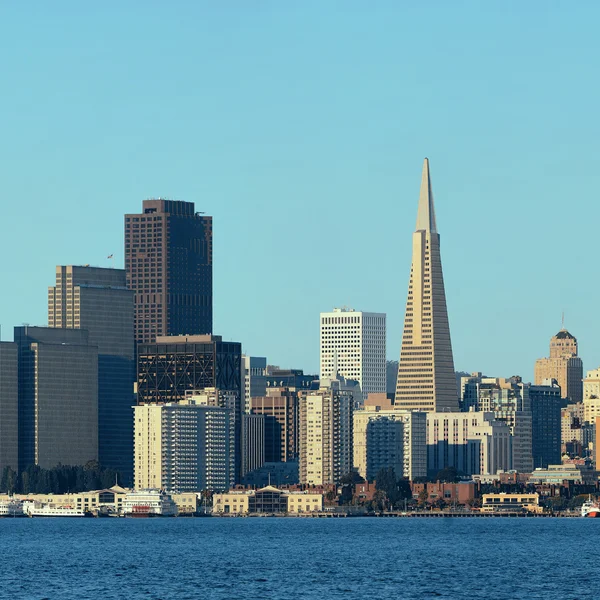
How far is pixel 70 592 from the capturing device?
573 ft

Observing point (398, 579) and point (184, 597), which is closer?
point (184, 597)

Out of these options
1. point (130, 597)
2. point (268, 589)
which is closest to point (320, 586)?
point (268, 589)

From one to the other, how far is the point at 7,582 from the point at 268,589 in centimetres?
2579

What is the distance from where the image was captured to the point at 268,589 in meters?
177

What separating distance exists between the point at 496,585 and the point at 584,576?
13.7 metres

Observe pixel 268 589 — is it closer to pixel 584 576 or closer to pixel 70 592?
pixel 70 592

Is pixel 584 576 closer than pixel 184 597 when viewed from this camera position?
No

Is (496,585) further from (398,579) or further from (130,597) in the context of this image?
(130,597)

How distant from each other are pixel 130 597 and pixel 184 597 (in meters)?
4.41

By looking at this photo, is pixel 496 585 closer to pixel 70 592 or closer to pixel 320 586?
pixel 320 586

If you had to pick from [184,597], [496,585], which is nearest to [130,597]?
[184,597]

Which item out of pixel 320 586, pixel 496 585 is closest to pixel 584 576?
pixel 496 585

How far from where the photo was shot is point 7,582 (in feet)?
614

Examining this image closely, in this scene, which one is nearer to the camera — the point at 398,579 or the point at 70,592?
the point at 70,592
